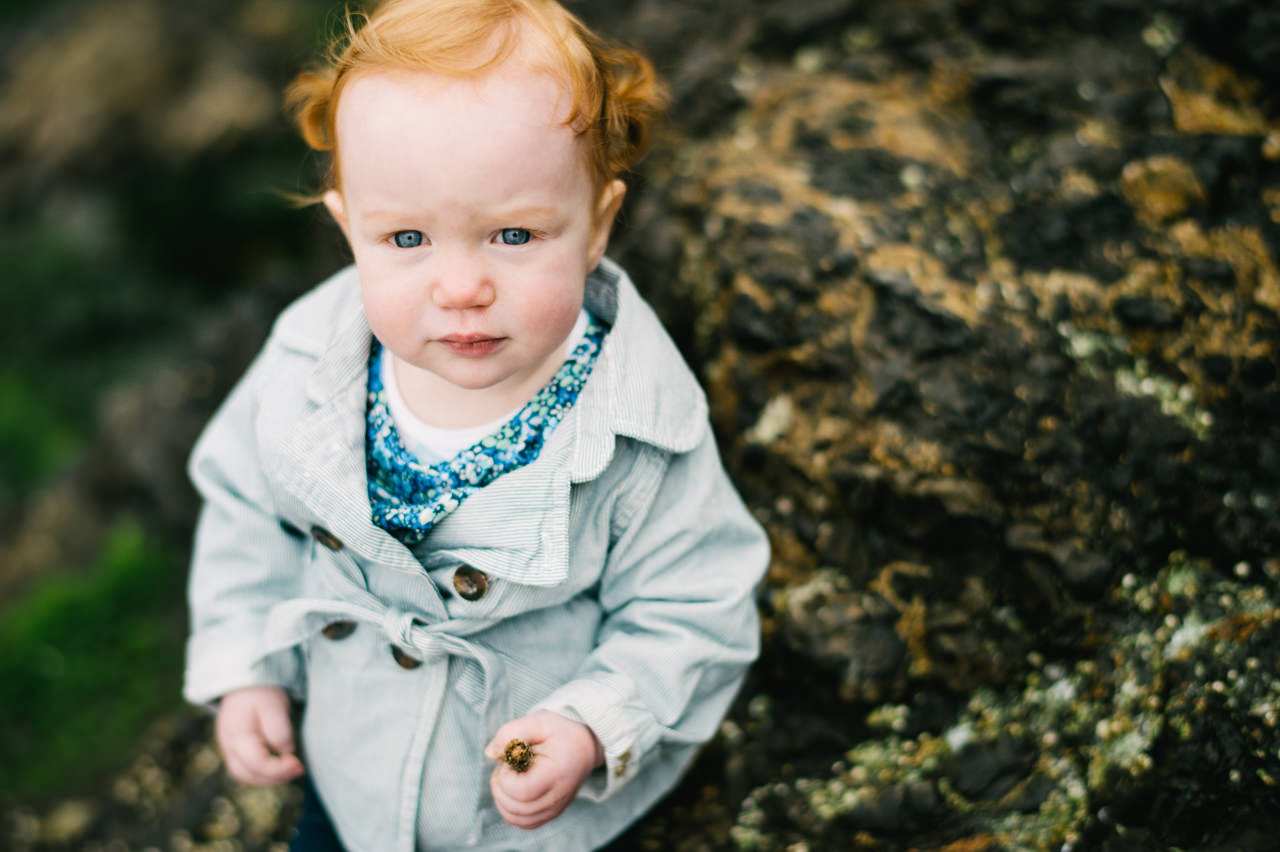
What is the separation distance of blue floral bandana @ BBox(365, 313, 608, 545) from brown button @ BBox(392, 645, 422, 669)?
0.20 m

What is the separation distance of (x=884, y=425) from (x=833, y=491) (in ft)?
0.56

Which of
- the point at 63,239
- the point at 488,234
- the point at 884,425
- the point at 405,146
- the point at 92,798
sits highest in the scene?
the point at 405,146

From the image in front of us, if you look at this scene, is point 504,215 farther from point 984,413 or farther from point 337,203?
point 984,413

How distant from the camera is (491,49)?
1284mm

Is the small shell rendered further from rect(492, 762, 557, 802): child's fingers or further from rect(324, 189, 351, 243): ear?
rect(324, 189, 351, 243): ear

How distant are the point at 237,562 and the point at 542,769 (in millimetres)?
753

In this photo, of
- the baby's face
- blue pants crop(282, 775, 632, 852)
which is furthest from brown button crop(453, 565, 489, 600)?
blue pants crop(282, 775, 632, 852)

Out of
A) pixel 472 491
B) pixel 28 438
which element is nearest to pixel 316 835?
pixel 472 491

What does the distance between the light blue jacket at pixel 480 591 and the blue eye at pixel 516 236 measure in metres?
0.26

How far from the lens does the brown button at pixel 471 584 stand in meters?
1.51

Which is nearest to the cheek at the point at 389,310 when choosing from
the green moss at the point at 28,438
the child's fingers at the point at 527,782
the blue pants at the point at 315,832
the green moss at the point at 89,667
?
the child's fingers at the point at 527,782

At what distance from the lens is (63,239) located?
436cm

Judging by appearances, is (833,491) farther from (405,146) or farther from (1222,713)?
(405,146)

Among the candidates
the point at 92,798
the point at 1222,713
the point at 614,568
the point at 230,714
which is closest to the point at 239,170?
the point at 92,798
